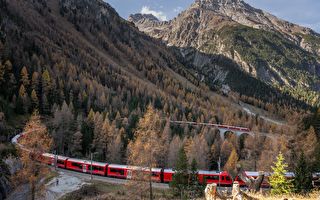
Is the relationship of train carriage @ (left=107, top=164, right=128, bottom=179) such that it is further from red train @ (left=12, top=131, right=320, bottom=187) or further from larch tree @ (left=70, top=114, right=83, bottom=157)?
larch tree @ (left=70, top=114, right=83, bottom=157)

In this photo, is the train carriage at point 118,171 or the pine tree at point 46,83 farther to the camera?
the pine tree at point 46,83

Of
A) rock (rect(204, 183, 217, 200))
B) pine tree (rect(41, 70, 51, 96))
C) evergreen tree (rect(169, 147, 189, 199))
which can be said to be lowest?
evergreen tree (rect(169, 147, 189, 199))

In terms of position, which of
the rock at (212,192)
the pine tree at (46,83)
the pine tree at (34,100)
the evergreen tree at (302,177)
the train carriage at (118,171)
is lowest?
the train carriage at (118,171)

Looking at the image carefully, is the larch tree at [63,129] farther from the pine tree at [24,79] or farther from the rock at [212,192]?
the rock at [212,192]

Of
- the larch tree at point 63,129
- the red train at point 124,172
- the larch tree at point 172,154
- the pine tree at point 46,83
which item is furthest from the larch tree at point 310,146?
the pine tree at point 46,83

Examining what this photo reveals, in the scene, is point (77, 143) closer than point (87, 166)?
No

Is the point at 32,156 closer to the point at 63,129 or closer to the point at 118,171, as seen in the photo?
the point at 118,171

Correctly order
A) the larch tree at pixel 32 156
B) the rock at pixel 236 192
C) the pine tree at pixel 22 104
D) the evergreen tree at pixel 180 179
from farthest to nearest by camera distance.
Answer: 1. the pine tree at pixel 22 104
2. the evergreen tree at pixel 180 179
3. the larch tree at pixel 32 156
4. the rock at pixel 236 192

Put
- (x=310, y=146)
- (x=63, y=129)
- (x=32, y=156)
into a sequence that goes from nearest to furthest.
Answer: (x=32, y=156) < (x=310, y=146) < (x=63, y=129)

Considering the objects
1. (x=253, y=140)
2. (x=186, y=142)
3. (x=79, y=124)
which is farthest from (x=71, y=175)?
(x=253, y=140)

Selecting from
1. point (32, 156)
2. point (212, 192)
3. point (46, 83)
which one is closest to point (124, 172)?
point (32, 156)

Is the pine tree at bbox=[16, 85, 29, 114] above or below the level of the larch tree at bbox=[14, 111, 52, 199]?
above

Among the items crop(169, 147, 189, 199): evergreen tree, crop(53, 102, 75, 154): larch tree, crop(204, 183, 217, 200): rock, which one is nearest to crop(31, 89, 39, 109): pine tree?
crop(53, 102, 75, 154): larch tree

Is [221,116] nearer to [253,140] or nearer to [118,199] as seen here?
[253,140]
